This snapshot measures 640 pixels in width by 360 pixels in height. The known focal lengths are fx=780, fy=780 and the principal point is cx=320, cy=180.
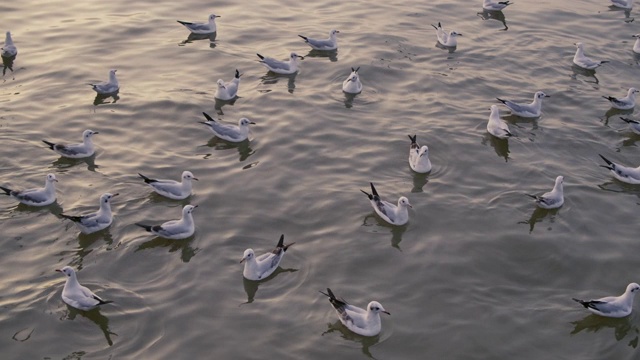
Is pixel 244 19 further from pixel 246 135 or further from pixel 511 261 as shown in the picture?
pixel 511 261

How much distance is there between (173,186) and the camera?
1702 cm

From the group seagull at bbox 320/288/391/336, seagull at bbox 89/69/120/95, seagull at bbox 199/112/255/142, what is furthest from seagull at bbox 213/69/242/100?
seagull at bbox 320/288/391/336

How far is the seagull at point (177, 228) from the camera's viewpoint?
1560cm

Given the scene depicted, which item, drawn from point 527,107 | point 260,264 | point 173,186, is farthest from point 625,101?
point 173,186

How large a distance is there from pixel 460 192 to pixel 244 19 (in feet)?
44.3

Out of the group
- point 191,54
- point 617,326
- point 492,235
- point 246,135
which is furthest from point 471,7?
point 617,326

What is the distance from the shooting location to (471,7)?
97.5 ft

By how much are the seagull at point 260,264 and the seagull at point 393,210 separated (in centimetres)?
258

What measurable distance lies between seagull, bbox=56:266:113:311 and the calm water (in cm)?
23

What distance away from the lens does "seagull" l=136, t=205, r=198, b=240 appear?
A: 1560 cm

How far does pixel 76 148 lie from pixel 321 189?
5.96m

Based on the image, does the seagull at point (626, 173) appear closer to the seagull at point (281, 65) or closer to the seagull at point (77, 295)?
the seagull at point (281, 65)

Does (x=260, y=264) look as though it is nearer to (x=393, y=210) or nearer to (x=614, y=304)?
(x=393, y=210)

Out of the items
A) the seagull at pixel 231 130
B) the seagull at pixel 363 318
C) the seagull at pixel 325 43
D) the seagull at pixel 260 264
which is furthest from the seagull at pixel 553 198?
the seagull at pixel 325 43
